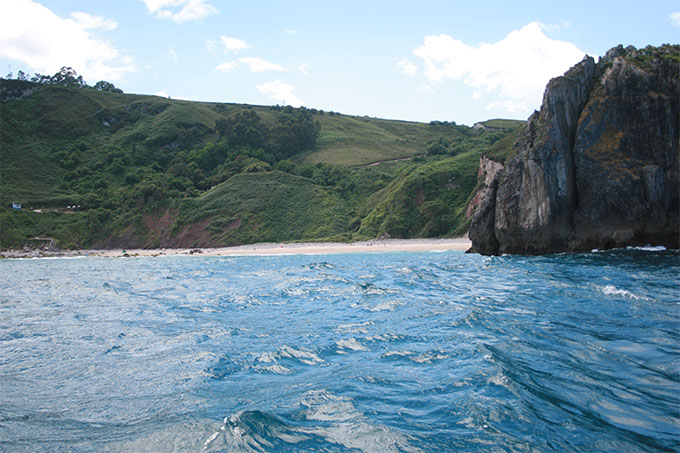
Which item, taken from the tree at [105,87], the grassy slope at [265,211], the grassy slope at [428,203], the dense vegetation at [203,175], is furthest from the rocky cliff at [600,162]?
the tree at [105,87]

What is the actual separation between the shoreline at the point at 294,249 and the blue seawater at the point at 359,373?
A: 4046cm

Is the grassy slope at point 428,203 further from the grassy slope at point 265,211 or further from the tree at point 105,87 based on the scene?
the tree at point 105,87

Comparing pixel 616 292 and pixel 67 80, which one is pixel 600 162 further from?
pixel 67 80

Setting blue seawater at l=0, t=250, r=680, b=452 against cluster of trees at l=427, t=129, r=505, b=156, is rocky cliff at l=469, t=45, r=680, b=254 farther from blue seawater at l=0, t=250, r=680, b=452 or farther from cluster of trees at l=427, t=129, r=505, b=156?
cluster of trees at l=427, t=129, r=505, b=156

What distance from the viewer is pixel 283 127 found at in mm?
126438

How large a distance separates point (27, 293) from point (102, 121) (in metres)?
124

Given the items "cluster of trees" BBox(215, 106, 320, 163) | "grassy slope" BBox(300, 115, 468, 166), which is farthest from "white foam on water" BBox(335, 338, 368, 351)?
"cluster of trees" BBox(215, 106, 320, 163)

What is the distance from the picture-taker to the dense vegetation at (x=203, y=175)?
79000mm

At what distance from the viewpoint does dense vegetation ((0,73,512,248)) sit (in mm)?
79000

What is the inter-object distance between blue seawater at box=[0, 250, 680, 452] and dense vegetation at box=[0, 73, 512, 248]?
180ft

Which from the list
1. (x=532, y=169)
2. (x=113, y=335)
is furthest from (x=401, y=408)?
(x=532, y=169)

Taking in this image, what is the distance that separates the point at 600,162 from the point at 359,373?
105 feet

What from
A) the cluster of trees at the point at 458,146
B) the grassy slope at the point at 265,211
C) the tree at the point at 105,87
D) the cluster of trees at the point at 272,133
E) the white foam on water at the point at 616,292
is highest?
the tree at the point at 105,87

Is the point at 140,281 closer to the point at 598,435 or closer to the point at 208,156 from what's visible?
the point at 598,435
